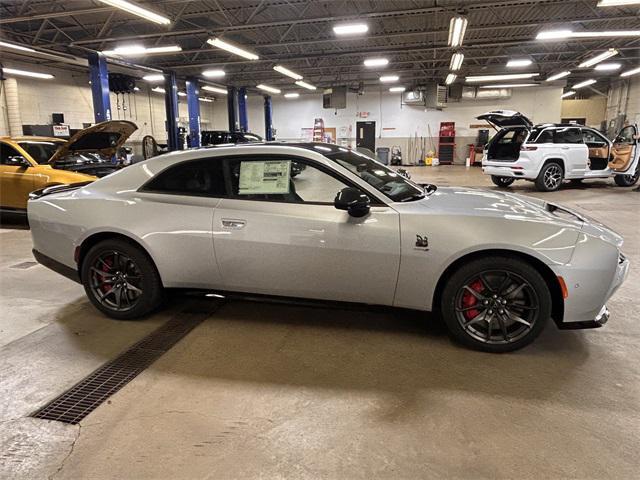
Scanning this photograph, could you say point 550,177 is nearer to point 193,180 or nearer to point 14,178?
point 193,180

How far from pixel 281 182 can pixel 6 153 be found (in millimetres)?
6701

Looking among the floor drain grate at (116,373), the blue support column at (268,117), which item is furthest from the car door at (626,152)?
the blue support column at (268,117)

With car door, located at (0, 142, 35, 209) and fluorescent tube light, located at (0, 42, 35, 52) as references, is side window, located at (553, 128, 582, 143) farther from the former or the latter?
fluorescent tube light, located at (0, 42, 35, 52)

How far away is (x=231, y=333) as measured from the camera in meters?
3.30

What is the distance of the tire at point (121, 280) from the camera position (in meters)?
3.37

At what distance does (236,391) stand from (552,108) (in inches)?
1069

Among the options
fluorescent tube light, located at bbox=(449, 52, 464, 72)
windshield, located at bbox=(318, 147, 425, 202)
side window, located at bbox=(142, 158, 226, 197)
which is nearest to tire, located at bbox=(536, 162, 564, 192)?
fluorescent tube light, located at bbox=(449, 52, 464, 72)

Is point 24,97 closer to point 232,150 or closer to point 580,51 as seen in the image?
point 232,150

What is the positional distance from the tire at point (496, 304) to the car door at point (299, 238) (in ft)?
1.43

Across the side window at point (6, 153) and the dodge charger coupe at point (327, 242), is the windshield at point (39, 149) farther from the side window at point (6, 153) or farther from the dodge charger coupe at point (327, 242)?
the dodge charger coupe at point (327, 242)

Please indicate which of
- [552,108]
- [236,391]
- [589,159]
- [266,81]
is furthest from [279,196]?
[552,108]

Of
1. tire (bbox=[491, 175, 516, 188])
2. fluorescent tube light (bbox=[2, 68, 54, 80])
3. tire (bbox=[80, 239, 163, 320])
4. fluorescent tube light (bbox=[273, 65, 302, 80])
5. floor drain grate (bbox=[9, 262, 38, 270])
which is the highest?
fluorescent tube light (bbox=[273, 65, 302, 80])

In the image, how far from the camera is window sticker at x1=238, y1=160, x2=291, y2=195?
316 cm

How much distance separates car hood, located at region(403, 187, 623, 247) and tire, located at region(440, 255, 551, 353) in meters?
0.35
